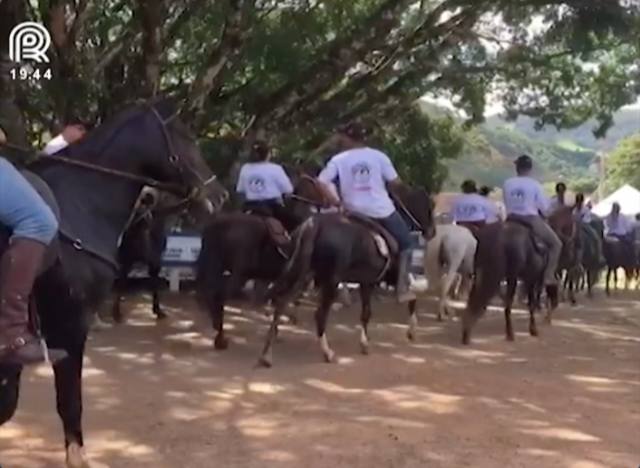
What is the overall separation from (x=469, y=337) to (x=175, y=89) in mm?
7758

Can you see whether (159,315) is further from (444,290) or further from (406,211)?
(444,290)

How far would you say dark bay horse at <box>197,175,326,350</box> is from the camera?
505 inches

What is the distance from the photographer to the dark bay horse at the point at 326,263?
40.2 ft

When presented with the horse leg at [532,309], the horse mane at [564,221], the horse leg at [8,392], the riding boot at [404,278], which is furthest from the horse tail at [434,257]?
the horse leg at [8,392]

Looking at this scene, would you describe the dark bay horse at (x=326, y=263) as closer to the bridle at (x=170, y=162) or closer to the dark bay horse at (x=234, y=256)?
the dark bay horse at (x=234, y=256)

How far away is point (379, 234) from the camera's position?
505 inches

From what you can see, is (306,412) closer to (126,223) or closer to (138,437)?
(138,437)

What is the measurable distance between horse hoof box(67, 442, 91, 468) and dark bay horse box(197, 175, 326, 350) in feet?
17.7

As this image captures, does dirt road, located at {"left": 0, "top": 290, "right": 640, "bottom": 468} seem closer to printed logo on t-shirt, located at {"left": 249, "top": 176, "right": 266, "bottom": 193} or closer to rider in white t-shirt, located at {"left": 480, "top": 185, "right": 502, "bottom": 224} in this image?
printed logo on t-shirt, located at {"left": 249, "top": 176, "right": 266, "bottom": 193}

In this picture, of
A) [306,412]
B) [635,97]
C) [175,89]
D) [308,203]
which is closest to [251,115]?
[175,89]

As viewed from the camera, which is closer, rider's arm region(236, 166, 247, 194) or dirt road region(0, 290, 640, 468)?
dirt road region(0, 290, 640, 468)

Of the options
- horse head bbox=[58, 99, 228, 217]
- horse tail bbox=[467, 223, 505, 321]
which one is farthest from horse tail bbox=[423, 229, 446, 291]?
horse head bbox=[58, 99, 228, 217]

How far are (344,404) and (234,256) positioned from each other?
10.9 ft

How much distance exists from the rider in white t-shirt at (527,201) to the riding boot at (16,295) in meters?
9.57
